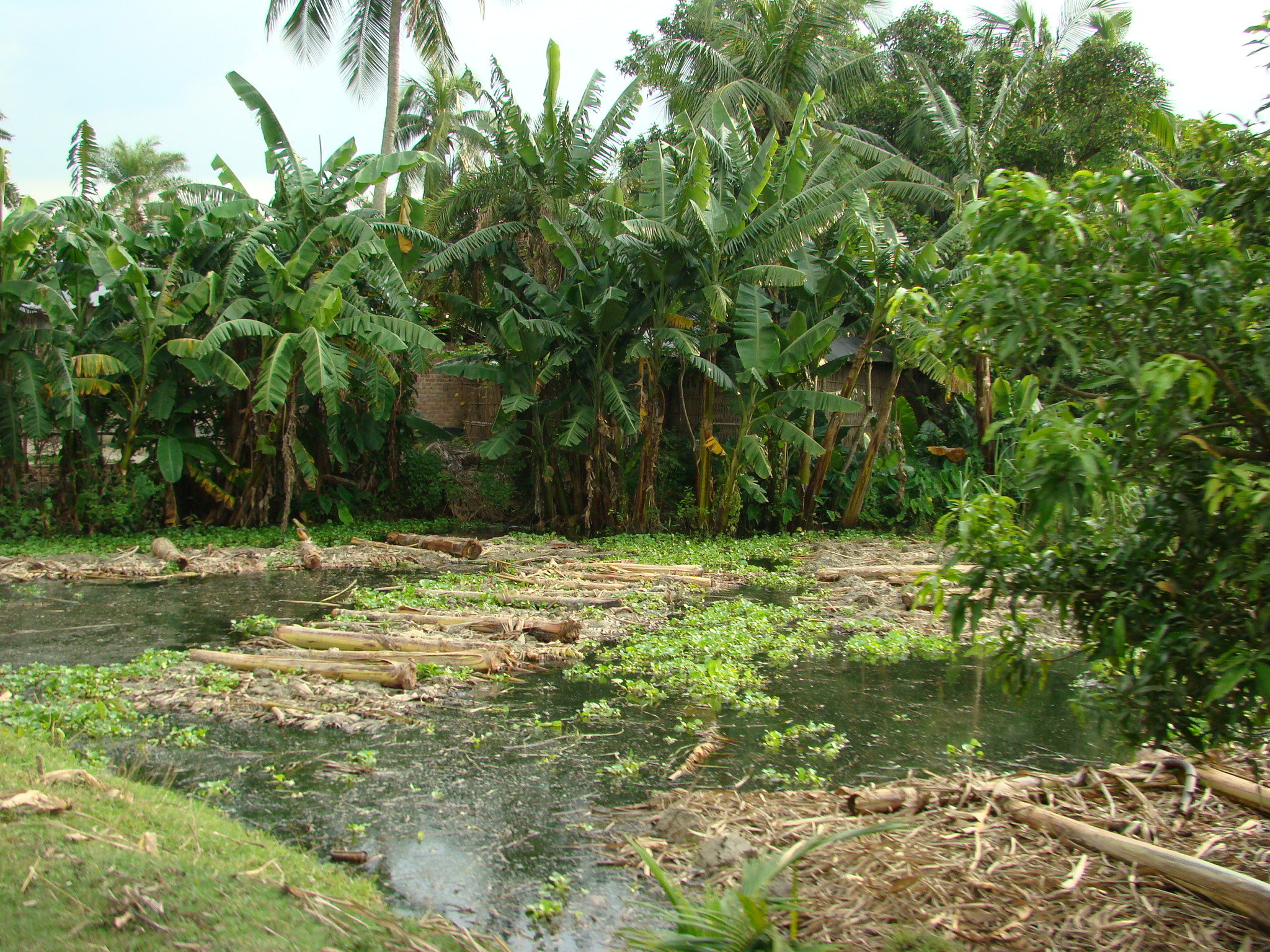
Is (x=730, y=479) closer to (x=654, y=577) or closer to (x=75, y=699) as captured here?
(x=654, y=577)

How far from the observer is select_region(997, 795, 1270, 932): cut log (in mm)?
2914

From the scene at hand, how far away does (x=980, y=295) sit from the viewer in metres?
2.79

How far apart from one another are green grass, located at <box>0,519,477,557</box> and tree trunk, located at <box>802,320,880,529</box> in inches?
263

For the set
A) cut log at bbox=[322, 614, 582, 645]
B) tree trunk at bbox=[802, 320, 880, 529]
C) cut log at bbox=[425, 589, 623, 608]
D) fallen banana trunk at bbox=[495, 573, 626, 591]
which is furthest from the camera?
tree trunk at bbox=[802, 320, 880, 529]

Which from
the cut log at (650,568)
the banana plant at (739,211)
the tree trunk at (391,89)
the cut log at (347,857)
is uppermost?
the tree trunk at (391,89)

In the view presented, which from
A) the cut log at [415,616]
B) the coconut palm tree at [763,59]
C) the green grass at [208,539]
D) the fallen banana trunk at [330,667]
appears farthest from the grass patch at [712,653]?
the coconut palm tree at [763,59]

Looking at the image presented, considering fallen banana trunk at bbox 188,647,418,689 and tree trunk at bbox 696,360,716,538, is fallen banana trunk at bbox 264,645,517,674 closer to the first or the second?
fallen banana trunk at bbox 188,647,418,689

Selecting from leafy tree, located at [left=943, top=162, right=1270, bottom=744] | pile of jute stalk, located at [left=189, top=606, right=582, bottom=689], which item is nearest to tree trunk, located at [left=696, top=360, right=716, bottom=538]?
pile of jute stalk, located at [left=189, top=606, right=582, bottom=689]

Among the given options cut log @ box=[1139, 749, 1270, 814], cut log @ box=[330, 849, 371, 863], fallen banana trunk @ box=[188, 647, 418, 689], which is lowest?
cut log @ box=[330, 849, 371, 863]

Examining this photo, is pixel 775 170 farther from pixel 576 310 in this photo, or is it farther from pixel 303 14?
pixel 303 14

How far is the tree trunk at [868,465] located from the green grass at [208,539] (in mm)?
7402

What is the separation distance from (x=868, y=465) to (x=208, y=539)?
11.0 metres

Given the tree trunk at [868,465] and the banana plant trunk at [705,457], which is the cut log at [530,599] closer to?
the banana plant trunk at [705,457]

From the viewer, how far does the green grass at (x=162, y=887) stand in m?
2.81
